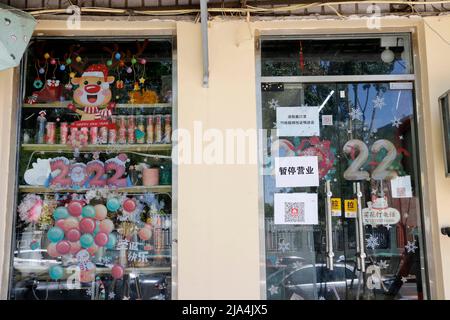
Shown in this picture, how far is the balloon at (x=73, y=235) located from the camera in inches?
168

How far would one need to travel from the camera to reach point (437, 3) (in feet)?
13.9

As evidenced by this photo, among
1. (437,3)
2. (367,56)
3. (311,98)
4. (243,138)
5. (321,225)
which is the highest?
(437,3)

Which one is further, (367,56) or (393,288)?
(367,56)

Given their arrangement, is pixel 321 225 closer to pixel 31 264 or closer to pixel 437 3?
pixel 437 3

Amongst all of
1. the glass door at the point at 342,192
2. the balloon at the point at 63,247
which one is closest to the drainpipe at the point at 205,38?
the glass door at the point at 342,192

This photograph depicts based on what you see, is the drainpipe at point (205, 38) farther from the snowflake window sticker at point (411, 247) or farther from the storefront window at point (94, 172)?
the snowflake window sticker at point (411, 247)

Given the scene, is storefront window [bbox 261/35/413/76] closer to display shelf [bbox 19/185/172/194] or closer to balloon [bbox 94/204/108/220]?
display shelf [bbox 19/185/172/194]

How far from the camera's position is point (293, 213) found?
4238mm

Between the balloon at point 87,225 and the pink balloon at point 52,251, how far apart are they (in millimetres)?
266

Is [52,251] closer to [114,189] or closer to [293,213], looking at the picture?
[114,189]

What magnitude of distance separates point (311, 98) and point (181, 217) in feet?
4.98

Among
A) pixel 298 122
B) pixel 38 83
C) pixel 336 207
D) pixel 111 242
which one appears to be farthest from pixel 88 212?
pixel 336 207

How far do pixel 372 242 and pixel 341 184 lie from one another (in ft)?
1.78

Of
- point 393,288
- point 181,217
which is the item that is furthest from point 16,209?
point 393,288
